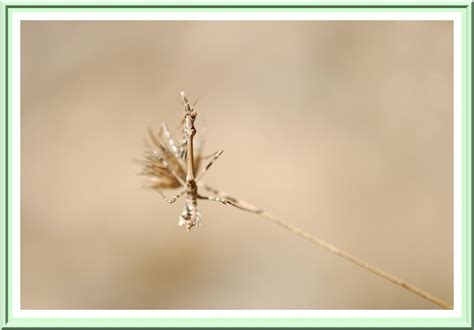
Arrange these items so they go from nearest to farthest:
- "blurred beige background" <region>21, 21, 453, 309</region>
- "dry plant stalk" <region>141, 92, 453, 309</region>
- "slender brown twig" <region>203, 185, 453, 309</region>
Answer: "slender brown twig" <region>203, 185, 453, 309</region>, "dry plant stalk" <region>141, 92, 453, 309</region>, "blurred beige background" <region>21, 21, 453, 309</region>

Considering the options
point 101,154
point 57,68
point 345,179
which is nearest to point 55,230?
point 101,154

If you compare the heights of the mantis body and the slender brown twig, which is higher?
the mantis body

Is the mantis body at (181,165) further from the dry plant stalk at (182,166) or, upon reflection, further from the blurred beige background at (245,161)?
the blurred beige background at (245,161)

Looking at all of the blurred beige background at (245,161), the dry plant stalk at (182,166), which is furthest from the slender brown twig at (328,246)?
the blurred beige background at (245,161)

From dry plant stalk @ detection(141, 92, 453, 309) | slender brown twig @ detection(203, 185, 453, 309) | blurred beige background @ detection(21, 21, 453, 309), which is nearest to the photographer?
slender brown twig @ detection(203, 185, 453, 309)

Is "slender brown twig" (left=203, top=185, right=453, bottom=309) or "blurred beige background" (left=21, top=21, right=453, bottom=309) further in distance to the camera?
"blurred beige background" (left=21, top=21, right=453, bottom=309)

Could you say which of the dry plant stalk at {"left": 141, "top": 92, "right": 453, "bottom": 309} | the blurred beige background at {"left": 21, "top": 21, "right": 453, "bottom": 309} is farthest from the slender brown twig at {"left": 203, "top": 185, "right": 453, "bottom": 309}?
the blurred beige background at {"left": 21, "top": 21, "right": 453, "bottom": 309}

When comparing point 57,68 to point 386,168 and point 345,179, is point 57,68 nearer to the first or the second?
point 345,179

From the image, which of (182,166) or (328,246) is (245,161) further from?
(328,246)

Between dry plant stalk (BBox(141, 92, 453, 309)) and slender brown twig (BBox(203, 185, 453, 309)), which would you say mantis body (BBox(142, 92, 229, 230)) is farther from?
slender brown twig (BBox(203, 185, 453, 309))
